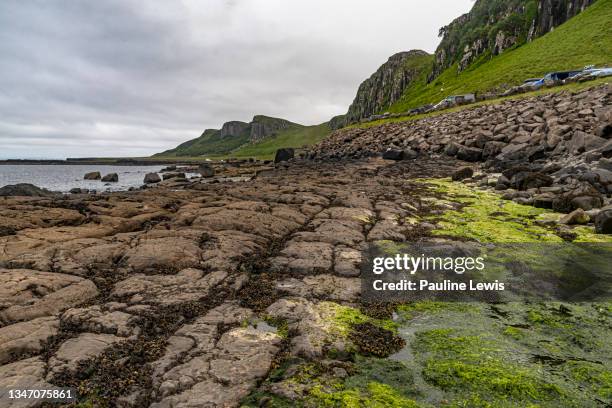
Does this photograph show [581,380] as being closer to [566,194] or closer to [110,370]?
[110,370]

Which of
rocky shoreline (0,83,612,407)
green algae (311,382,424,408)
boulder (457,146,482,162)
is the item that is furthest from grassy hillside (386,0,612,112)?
green algae (311,382,424,408)

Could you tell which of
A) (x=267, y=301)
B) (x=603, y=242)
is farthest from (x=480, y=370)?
(x=603, y=242)

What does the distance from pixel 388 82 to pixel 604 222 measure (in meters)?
171

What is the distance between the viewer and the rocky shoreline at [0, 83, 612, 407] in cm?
443

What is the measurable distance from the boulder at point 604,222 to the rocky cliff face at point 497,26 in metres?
87.1

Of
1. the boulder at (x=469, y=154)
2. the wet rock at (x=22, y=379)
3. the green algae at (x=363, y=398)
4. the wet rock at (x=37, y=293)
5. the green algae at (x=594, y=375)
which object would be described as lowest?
the green algae at (x=363, y=398)

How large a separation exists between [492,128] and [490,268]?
27408mm

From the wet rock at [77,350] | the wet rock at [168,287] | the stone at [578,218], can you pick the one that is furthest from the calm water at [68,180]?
the stone at [578,218]

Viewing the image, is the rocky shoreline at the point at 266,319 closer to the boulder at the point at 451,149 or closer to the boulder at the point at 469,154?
the boulder at the point at 469,154

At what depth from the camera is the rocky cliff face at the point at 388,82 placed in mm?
155750

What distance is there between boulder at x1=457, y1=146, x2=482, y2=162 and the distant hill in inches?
1144

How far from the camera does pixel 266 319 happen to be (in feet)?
20.3

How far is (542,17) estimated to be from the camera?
80.1 meters

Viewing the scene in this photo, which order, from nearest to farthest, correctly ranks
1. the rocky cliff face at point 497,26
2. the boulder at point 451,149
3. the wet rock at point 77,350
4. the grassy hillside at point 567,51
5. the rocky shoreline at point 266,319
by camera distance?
the rocky shoreline at point 266,319 < the wet rock at point 77,350 < the boulder at point 451,149 < the grassy hillside at point 567,51 < the rocky cliff face at point 497,26
